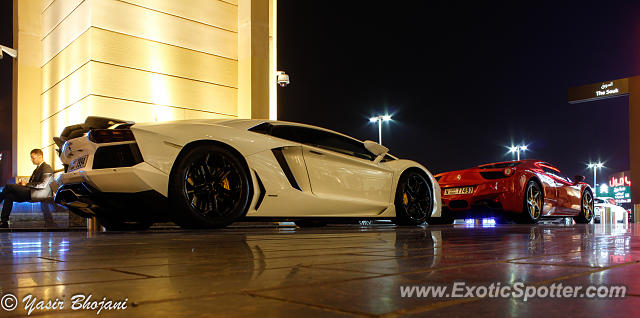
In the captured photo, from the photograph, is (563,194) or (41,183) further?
(563,194)

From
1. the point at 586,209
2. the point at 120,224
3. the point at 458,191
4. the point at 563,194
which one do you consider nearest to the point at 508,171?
the point at 458,191

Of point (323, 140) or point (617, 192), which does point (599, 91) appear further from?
point (617, 192)

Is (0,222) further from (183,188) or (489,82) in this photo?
(489,82)

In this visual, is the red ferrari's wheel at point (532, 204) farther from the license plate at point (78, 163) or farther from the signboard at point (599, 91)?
the signboard at point (599, 91)

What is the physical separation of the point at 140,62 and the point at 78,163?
8964 millimetres

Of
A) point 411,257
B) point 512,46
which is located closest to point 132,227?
point 411,257

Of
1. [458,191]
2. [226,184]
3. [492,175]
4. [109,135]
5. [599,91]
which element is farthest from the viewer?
[599,91]

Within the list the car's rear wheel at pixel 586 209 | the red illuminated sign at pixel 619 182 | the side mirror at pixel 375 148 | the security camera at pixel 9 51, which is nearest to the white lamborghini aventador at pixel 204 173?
the side mirror at pixel 375 148

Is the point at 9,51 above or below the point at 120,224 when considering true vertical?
above

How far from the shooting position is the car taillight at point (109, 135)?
514 cm

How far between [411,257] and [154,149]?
10.5ft

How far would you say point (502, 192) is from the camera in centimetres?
895

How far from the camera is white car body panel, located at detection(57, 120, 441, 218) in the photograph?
5008 mm

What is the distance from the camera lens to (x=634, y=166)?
28.0 metres
